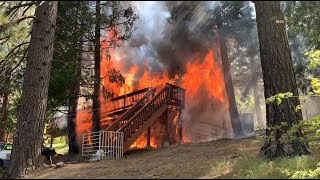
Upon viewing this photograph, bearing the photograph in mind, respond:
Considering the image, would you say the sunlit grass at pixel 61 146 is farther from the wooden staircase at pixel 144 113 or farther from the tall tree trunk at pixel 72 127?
the wooden staircase at pixel 144 113

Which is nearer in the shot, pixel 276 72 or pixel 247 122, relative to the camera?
pixel 276 72

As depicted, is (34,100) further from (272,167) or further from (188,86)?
(188,86)

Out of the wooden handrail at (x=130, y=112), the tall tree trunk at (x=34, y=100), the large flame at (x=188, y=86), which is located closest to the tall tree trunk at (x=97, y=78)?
the wooden handrail at (x=130, y=112)

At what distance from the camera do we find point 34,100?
30.9 ft

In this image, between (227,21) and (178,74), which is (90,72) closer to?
(178,74)

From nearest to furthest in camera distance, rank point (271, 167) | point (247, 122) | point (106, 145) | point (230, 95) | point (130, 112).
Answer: point (271, 167), point (106, 145), point (130, 112), point (230, 95), point (247, 122)

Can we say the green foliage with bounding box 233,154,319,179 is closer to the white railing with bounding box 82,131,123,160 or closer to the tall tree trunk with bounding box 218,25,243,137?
the white railing with bounding box 82,131,123,160

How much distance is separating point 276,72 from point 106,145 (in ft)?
A: 23.8

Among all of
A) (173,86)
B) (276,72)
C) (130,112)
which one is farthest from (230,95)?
(276,72)

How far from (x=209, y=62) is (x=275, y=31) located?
13.4 metres

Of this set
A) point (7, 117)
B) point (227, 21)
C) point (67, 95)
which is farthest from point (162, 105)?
point (7, 117)

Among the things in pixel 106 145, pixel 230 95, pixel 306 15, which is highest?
pixel 306 15

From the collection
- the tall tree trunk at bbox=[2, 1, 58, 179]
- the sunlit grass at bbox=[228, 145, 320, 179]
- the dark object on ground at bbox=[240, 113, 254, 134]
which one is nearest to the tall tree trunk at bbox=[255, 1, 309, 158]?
the sunlit grass at bbox=[228, 145, 320, 179]

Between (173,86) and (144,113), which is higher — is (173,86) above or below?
above
